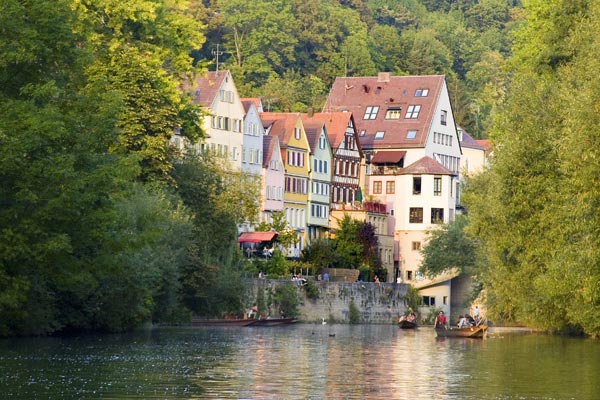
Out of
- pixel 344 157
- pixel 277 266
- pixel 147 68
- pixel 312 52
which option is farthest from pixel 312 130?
pixel 147 68

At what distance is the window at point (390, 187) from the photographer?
12738cm

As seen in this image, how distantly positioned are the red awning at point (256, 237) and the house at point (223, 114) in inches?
177

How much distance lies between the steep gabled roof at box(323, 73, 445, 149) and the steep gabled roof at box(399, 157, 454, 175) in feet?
8.76

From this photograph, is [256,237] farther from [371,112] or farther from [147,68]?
[147,68]

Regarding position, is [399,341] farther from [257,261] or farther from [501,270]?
[257,261]

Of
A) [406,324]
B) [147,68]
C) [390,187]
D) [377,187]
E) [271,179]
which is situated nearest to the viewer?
[147,68]

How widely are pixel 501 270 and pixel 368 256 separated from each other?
5116 centimetres

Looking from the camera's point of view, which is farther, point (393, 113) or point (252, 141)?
point (393, 113)

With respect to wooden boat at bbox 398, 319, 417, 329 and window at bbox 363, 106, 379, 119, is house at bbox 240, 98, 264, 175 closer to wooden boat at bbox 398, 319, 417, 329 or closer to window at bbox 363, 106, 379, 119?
wooden boat at bbox 398, 319, 417, 329

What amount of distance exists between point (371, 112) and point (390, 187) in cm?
800

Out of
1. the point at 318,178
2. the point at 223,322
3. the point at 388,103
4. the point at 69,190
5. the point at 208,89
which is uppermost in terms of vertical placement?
the point at 388,103

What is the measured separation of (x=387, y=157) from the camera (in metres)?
129

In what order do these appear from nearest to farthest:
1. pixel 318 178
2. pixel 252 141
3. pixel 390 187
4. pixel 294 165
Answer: pixel 252 141, pixel 294 165, pixel 318 178, pixel 390 187

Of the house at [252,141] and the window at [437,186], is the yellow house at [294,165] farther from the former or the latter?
the window at [437,186]
